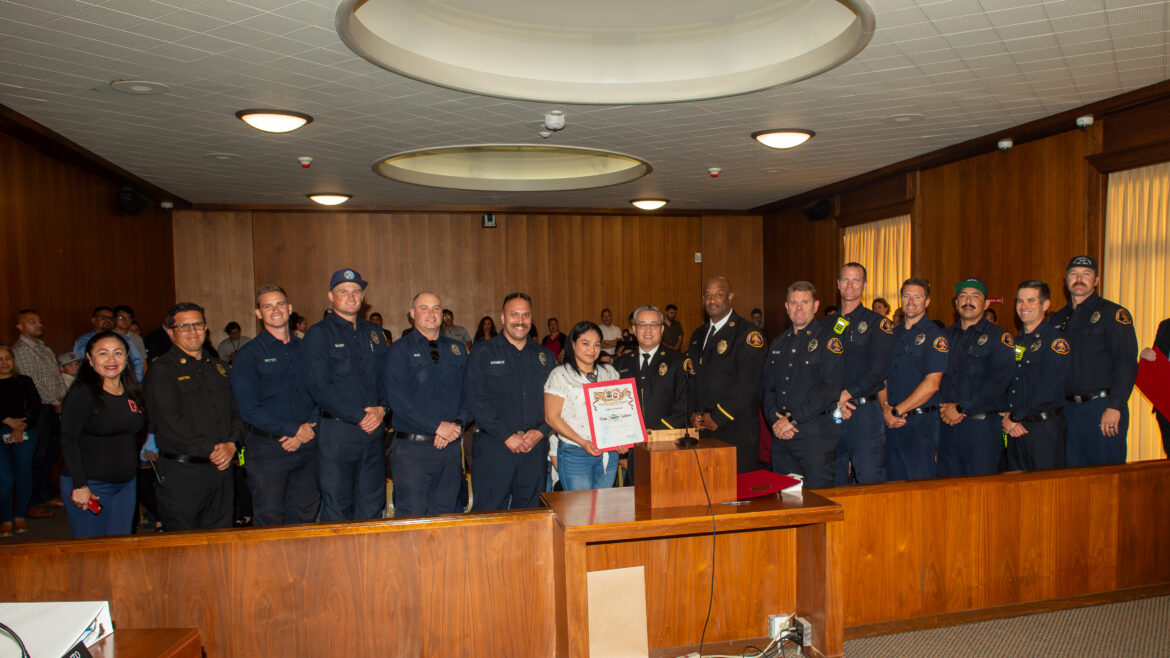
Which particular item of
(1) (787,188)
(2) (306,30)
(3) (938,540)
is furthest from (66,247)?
(1) (787,188)

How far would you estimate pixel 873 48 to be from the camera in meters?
4.42

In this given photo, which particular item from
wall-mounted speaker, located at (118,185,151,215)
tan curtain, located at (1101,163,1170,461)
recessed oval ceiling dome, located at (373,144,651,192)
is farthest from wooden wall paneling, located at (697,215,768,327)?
wall-mounted speaker, located at (118,185,151,215)

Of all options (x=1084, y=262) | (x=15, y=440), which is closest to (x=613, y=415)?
(x=1084, y=262)

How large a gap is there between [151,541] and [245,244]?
941 cm

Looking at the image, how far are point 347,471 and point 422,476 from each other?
407mm

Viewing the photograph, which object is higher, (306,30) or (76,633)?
(306,30)

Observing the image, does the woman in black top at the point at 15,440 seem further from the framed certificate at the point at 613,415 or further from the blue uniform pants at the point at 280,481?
the framed certificate at the point at 613,415

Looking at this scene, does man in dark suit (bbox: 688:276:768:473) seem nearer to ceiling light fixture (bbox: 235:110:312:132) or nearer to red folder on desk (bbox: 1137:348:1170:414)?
red folder on desk (bbox: 1137:348:1170:414)

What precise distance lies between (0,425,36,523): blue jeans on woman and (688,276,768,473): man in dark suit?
16.1 feet

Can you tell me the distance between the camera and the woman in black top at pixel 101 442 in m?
3.32

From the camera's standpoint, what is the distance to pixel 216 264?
10.7 m

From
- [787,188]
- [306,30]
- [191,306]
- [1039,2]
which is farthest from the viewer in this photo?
[787,188]

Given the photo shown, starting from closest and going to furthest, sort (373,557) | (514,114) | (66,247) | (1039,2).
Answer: (373,557), (1039,2), (514,114), (66,247)

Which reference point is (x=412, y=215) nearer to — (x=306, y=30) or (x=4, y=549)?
→ (x=306, y=30)
